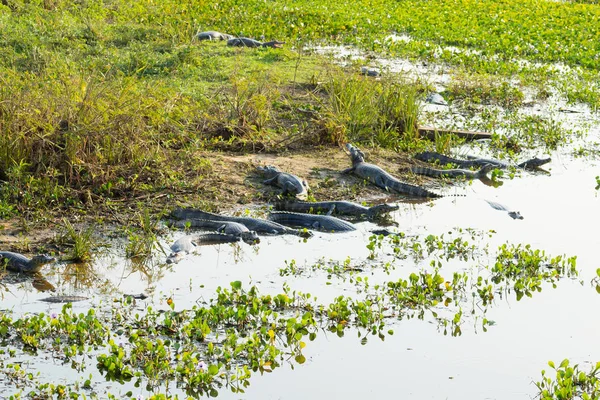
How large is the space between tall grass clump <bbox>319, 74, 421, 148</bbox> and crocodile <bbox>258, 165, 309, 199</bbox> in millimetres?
1491

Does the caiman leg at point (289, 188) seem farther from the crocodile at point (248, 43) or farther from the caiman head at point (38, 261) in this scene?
the crocodile at point (248, 43)

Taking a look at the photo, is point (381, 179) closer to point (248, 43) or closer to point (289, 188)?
point (289, 188)

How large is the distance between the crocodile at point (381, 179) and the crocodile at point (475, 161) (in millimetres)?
982

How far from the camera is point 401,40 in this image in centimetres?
1741

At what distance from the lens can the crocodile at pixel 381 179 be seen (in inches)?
366

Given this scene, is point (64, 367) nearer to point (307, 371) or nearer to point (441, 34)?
point (307, 371)

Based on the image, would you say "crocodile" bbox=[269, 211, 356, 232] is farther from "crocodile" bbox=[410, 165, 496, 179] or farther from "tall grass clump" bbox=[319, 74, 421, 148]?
"tall grass clump" bbox=[319, 74, 421, 148]

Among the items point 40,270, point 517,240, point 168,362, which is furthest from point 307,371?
point 517,240

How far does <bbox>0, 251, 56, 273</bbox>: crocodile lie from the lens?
6770 millimetres

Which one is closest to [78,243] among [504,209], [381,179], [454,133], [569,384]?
[381,179]

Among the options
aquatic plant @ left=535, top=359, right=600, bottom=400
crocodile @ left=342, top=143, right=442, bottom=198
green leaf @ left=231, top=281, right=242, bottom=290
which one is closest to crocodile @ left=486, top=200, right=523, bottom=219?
crocodile @ left=342, top=143, right=442, bottom=198

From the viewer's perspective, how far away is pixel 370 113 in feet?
35.9

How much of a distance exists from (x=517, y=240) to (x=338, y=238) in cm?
161

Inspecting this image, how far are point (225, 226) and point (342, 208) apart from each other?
1.27 meters
